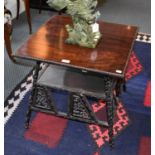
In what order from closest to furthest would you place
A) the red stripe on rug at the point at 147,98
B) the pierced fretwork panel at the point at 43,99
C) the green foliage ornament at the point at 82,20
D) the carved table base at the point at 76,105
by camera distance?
1. the green foliage ornament at the point at 82,20
2. the carved table base at the point at 76,105
3. the pierced fretwork panel at the point at 43,99
4. the red stripe on rug at the point at 147,98

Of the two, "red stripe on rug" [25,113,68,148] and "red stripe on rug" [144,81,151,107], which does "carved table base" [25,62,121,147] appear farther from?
"red stripe on rug" [144,81,151,107]

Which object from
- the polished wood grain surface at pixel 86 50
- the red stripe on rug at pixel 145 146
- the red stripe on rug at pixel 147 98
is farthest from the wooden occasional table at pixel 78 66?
the red stripe on rug at pixel 147 98

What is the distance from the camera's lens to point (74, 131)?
87.0 inches

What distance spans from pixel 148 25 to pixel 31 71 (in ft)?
6.95

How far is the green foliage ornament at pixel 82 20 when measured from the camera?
5.78 ft

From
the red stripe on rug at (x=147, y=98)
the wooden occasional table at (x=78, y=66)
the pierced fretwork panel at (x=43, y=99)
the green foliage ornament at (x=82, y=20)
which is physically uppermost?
the green foliage ornament at (x=82, y=20)

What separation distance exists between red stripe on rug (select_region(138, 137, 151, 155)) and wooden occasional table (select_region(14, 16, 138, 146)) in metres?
0.26

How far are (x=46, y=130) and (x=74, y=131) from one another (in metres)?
0.24

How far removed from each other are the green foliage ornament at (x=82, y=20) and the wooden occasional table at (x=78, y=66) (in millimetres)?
56

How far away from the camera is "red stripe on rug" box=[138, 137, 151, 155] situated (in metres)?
2.05

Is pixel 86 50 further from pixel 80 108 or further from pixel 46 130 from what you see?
pixel 46 130

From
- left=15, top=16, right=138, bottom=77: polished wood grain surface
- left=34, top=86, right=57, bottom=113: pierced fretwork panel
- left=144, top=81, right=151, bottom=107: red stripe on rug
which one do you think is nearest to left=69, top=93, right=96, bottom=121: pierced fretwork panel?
left=34, top=86, right=57, bottom=113: pierced fretwork panel

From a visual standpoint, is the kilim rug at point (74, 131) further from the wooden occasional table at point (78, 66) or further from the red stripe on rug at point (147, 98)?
the wooden occasional table at point (78, 66)

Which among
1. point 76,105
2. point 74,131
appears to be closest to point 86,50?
point 76,105
